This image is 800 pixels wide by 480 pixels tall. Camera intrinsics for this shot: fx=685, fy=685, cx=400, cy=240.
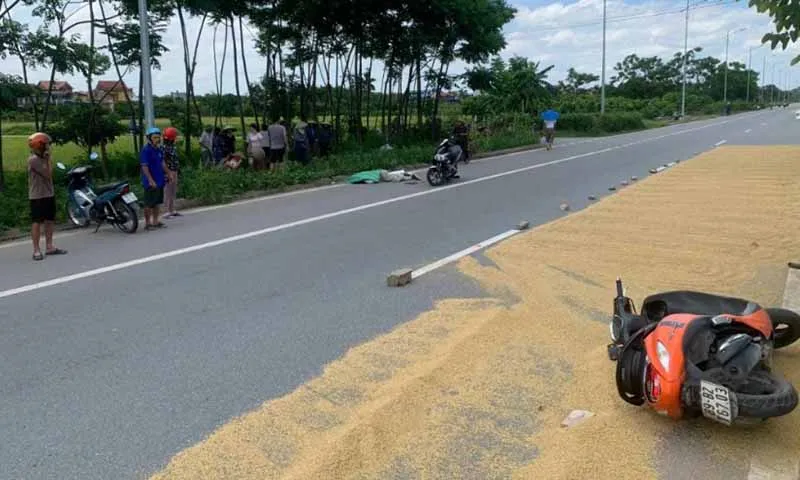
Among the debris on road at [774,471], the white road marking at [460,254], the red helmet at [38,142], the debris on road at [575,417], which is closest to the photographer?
the debris on road at [774,471]

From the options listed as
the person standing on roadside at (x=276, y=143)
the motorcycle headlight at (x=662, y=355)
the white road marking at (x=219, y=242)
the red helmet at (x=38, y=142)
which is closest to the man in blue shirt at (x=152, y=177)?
the white road marking at (x=219, y=242)

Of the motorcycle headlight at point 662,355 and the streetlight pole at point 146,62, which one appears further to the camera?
the streetlight pole at point 146,62

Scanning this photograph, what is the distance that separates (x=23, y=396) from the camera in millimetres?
4461

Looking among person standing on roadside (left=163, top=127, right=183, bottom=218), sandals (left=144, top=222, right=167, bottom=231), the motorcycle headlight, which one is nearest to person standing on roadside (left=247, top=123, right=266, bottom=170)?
person standing on roadside (left=163, top=127, right=183, bottom=218)

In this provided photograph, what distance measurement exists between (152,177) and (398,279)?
6.01 meters

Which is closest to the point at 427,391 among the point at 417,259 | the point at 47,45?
the point at 417,259

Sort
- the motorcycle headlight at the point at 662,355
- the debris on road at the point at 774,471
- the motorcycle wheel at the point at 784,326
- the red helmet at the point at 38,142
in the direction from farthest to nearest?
the red helmet at the point at 38,142
the motorcycle wheel at the point at 784,326
the motorcycle headlight at the point at 662,355
the debris on road at the point at 774,471

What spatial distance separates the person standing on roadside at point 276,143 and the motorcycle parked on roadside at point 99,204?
6.83 meters

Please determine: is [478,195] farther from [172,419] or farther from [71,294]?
[172,419]

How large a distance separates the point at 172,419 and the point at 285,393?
71cm

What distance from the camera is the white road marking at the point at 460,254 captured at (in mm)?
7688

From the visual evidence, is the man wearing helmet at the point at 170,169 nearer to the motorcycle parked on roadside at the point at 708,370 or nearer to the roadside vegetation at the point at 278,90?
the roadside vegetation at the point at 278,90

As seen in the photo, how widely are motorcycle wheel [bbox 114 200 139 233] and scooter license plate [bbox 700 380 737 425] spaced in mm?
9336

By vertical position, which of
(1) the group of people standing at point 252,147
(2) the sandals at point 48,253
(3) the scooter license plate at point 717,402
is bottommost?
(2) the sandals at point 48,253
